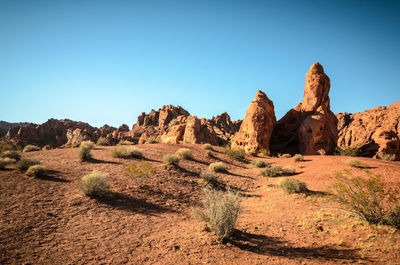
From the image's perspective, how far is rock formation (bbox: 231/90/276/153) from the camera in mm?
21547

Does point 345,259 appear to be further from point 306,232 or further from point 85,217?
point 85,217

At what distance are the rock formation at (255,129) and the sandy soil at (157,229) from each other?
40.6 feet

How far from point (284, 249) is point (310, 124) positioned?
21180 mm

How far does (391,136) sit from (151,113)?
65.0 m

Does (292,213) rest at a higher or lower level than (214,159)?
lower

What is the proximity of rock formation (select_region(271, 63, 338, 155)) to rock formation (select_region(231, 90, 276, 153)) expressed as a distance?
3.61 metres

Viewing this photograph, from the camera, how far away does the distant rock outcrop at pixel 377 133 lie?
904 inches

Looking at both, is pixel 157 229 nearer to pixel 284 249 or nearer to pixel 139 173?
pixel 284 249

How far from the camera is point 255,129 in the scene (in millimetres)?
21750

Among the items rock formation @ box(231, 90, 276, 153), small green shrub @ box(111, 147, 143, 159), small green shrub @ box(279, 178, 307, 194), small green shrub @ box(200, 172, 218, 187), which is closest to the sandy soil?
small green shrub @ box(279, 178, 307, 194)

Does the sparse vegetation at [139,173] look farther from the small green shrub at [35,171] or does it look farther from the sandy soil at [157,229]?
the small green shrub at [35,171]

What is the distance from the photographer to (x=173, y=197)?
27.2ft

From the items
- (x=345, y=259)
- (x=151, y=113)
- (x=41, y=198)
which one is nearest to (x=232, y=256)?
(x=345, y=259)

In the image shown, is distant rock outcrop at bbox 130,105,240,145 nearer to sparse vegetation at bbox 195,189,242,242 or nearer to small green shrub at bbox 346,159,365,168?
small green shrub at bbox 346,159,365,168
